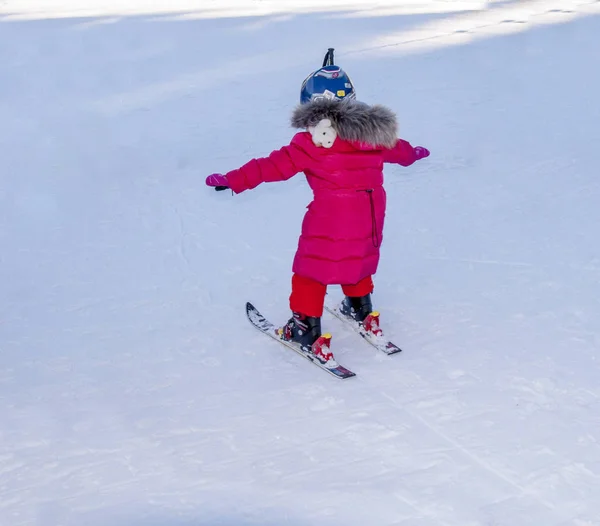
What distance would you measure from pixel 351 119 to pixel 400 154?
366 mm

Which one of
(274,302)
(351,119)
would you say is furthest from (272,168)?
(274,302)

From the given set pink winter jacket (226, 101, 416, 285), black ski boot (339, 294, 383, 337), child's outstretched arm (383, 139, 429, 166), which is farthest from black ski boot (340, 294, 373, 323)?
child's outstretched arm (383, 139, 429, 166)

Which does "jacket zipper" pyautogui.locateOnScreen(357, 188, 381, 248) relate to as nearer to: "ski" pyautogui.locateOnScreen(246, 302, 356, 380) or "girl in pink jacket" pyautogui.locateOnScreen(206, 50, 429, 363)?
"girl in pink jacket" pyautogui.locateOnScreen(206, 50, 429, 363)

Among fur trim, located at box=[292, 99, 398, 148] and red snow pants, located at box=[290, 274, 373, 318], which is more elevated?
fur trim, located at box=[292, 99, 398, 148]

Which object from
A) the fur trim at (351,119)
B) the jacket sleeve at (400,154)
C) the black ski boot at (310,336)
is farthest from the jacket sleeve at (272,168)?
the black ski boot at (310,336)

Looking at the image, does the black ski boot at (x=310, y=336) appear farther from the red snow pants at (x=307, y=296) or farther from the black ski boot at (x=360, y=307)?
the black ski boot at (x=360, y=307)

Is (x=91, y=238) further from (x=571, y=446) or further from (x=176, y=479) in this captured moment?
(x=571, y=446)

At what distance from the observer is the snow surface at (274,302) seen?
3250mm

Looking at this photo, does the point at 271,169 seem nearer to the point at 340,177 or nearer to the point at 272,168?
the point at 272,168

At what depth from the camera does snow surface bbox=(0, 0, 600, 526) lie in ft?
10.7

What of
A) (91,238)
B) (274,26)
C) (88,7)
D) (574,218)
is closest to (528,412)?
(574,218)

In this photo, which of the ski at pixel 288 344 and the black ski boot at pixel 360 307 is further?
the black ski boot at pixel 360 307

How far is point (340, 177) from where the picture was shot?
3785mm

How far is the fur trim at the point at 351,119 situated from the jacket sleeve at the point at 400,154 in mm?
141
